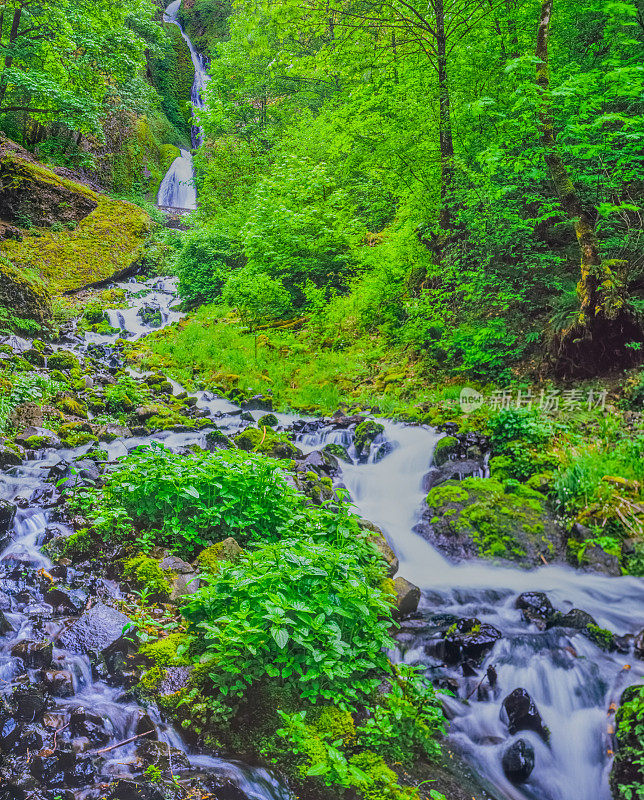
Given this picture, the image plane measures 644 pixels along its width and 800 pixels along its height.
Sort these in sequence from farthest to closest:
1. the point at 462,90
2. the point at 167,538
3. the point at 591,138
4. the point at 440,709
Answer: the point at 462,90 < the point at 591,138 < the point at 167,538 < the point at 440,709

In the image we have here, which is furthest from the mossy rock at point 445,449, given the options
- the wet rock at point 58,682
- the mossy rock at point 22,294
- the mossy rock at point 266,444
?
the mossy rock at point 22,294

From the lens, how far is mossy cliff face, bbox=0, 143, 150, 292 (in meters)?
14.7

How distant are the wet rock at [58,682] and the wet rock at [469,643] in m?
2.98

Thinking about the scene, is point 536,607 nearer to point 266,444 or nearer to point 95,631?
point 95,631

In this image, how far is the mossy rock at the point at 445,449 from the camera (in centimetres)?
689

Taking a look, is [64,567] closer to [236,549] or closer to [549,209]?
[236,549]

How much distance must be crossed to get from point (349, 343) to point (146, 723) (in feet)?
31.4

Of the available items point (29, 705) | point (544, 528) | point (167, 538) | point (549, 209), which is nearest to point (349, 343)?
point (549, 209)

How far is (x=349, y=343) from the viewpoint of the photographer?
11719 millimetres

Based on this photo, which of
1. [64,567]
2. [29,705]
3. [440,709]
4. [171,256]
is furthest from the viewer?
[171,256]

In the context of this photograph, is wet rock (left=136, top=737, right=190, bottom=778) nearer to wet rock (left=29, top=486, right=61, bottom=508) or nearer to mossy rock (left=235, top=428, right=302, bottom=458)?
wet rock (left=29, top=486, right=61, bottom=508)

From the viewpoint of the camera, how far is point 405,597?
4.63 meters

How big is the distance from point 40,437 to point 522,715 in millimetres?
6369

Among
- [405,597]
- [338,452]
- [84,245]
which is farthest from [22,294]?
[405,597]
